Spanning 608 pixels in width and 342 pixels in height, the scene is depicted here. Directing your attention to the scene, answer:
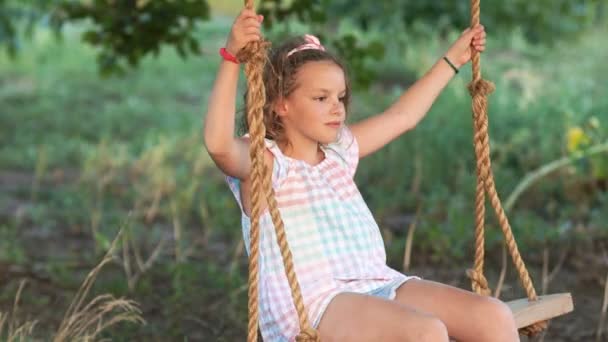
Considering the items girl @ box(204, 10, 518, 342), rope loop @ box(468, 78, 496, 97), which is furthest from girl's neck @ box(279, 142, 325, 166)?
rope loop @ box(468, 78, 496, 97)

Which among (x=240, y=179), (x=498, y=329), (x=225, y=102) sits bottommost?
(x=498, y=329)

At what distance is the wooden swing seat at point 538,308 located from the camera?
8.83 feet

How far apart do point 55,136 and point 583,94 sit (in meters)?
3.99

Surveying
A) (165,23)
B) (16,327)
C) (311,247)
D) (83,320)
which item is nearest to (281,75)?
(311,247)

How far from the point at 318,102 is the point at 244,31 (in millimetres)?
328

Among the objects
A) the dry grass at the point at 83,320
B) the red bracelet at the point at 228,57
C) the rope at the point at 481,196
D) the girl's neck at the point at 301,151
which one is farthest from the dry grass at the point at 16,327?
the rope at the point at 481,196

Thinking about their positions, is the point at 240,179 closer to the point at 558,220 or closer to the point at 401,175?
the point at 558,220

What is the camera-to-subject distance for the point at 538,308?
276 centimetres

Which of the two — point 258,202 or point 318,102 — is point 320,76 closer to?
point 318,102

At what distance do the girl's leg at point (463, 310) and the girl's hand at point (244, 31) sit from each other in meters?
0.70

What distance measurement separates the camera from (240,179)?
2621 millimetres

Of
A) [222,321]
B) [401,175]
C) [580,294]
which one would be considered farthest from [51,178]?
[580,294]

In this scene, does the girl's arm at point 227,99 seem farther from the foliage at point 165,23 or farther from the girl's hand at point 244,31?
the foliage at point 165,23

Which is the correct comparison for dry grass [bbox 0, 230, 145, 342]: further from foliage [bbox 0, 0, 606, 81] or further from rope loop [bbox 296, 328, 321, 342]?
foliage [bbox 0, 0, 606, 81]
